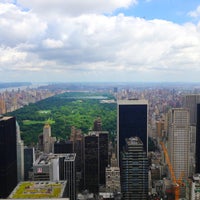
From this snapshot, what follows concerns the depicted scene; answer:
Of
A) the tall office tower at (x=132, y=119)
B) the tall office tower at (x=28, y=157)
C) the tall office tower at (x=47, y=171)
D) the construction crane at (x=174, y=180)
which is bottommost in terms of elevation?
the construction crane at (x=174, y=180)

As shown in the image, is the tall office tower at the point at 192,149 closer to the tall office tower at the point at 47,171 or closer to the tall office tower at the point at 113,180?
the tall office tower at the point at 113,180

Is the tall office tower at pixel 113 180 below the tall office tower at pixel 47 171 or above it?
below

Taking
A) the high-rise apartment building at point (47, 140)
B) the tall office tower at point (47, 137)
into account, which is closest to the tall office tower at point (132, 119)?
the high-rise apartment building at point (47, 140)

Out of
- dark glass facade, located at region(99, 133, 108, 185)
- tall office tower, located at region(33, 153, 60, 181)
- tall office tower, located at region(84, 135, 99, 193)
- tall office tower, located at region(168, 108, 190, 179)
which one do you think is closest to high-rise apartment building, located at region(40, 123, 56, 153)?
tall office tower, located at region(84, 135, 99, 193)

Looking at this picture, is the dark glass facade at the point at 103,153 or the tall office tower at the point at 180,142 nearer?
the tall office tower at the point at 180,142

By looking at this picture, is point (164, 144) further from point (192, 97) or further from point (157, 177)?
point (192, 97)

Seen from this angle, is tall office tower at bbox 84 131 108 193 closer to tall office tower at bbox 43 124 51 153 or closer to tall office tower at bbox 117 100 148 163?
tall office tower at bbox 117 100 148 163

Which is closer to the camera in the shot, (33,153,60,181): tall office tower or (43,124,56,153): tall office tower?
(33,153,60,181): tall office tower

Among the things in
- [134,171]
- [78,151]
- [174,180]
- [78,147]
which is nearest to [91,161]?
[78,151]
